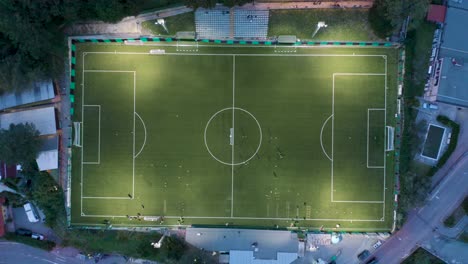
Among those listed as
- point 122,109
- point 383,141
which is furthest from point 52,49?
point 383,141

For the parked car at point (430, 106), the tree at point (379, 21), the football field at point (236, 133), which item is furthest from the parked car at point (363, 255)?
the tree at point (379, 21)

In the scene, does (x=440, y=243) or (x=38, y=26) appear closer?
(x=38, y=26)

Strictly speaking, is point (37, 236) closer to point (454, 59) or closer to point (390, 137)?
point (390, 137)

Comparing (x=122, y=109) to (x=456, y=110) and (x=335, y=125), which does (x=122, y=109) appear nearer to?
(x=335, y=125)

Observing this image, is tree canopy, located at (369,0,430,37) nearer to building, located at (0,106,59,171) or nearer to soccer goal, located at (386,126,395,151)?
soccer goal, located at (386,126,395,151)

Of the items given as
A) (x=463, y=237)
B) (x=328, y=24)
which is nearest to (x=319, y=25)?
(x=328, y=24)

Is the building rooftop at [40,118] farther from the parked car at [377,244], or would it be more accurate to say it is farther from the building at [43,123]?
the parked car at [377,244]
